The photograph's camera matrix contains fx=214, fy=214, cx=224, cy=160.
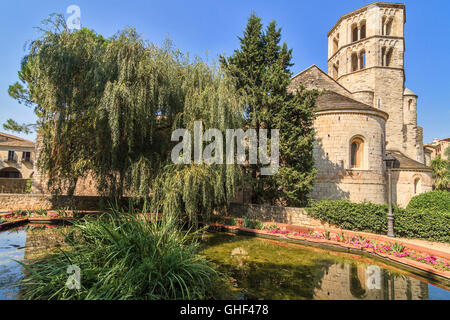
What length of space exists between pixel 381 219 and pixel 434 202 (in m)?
4.03

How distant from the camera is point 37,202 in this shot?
11328mm

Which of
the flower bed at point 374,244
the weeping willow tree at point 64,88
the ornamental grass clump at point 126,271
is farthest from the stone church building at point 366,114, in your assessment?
the weeping willow tree at point 64,88

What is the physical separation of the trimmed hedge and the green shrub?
284cm

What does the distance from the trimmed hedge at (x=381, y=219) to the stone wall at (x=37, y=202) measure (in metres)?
12.0

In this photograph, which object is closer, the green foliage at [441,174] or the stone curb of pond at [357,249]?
the stone curb of pond at [357,249]

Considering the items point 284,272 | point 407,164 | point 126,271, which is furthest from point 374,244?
point 407,164

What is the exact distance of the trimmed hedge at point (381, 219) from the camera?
715 centimetres

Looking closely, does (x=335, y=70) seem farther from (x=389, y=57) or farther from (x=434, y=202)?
(x=434, y=202)

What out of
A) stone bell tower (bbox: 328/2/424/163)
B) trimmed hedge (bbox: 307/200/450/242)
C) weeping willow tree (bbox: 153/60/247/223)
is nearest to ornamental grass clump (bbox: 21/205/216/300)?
weeping willow tree (bbox: 153/60/247/223)

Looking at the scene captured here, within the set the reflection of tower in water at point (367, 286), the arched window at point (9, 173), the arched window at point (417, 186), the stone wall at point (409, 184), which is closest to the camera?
the reflection of tower in water at point (367, 286)

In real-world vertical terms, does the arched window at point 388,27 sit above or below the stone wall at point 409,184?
above

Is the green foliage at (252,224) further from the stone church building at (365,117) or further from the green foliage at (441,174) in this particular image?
the green foliage at (441,174)

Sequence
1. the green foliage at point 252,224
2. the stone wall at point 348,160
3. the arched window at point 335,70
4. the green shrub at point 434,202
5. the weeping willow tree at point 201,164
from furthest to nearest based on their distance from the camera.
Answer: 1. the arched window at point 335,70
2. the stone wall at point 348,160
3. the green shrub at point 434,202
4. the green foliage at point 252,224
5. the weeping willow tree at point 201,164

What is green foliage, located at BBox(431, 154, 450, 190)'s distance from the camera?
23609 millimetres
